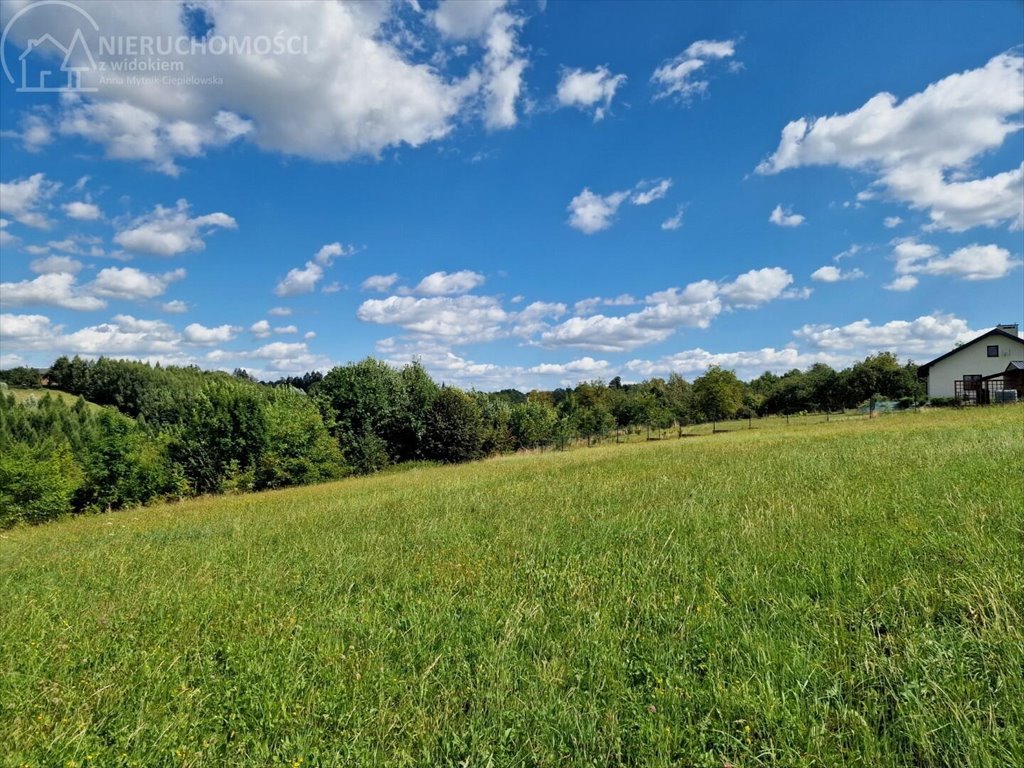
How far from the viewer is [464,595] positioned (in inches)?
177

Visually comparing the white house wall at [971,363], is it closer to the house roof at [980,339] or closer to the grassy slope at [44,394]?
the house roof at [980,339]

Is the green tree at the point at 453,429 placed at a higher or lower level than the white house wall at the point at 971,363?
lower

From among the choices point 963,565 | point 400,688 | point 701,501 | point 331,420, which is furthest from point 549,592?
point 331,420

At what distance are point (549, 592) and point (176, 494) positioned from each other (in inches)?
1543

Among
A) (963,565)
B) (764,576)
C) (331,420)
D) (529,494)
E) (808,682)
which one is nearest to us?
(808,682)

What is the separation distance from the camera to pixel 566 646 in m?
3.48

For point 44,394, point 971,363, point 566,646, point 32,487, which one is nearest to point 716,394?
point 971,363

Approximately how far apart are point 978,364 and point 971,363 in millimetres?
658

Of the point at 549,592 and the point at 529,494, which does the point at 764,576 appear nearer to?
the point at 549,592

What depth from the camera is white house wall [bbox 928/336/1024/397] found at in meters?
49.9

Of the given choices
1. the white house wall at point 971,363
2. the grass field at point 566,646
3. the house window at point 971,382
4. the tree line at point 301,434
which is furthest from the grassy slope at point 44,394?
the house window at point 971,382

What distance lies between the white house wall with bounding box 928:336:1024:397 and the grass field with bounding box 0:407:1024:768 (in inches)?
2453

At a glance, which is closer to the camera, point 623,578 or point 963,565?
point 963,565

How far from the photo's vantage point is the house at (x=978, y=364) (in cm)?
4914
